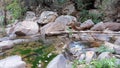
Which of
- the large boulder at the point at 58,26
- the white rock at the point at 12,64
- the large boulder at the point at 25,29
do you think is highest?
the white rock at the point at 12,64

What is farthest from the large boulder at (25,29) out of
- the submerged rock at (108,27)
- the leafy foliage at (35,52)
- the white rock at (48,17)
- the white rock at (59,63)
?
the white rock at (59,63)

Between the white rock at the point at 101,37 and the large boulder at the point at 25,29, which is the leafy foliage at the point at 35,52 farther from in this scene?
the white rock at the point at 101,37

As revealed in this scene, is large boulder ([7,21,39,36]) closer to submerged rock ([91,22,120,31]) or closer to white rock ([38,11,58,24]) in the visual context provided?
white rock ([38,11,58,24])

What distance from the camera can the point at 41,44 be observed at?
607 cm

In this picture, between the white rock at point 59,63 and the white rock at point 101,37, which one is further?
the white rock at point 101,37

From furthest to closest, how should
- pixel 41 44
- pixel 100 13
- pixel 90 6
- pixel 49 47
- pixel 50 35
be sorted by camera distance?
pixel 90 6 < pixel 100 13 < pixel 50 35 < pixel 41 44 < pixel 49 47

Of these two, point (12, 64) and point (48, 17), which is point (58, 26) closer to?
point (48, 17)

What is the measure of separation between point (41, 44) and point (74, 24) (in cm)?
173

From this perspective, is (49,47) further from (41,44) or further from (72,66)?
(72,66)

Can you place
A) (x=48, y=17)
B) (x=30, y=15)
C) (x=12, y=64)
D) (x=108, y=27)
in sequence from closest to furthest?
(x=12, y=64) → (x=108, y=27) → (x=48, y=17) → (x=30, y=15)

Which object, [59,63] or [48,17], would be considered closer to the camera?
[59,63]

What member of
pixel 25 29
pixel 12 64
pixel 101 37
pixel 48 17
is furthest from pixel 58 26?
pixel 12 64

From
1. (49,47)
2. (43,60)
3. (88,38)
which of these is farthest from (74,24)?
(43,60)

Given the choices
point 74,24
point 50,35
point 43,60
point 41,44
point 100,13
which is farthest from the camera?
point 100,13
